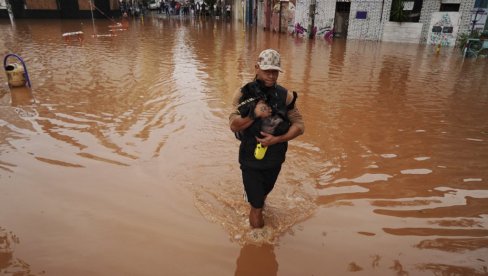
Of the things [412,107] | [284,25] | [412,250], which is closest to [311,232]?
[412,250]

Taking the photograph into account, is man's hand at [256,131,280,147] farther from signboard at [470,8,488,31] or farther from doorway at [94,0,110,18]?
doorway at [94,0,110,18]

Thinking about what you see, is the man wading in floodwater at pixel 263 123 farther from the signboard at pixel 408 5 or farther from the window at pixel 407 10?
the signboard at pixel 408 5

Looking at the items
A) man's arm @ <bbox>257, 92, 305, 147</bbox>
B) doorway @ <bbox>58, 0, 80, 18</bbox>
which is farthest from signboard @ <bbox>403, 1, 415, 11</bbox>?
doorway @ <bbox>58, 0, 80, 18</bbox>

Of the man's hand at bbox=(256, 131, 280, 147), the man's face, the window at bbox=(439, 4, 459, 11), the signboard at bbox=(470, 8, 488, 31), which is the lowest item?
the man's hand at bbox=(256, 131, 280, 147)

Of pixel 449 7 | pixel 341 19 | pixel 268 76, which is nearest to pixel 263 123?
pixel 268 76

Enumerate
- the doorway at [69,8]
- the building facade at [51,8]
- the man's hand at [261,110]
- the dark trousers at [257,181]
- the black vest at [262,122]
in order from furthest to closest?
the doorway at [69,8], the building facade at [51,8], the dark trousers at [257,181], the black vest at [262,122], the man's hand at [261,110]

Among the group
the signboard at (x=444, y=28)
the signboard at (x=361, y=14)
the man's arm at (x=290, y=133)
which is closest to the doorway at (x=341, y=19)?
the signboard at (x=361, y=14)

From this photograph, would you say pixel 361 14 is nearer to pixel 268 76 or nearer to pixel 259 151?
pixel 268 76

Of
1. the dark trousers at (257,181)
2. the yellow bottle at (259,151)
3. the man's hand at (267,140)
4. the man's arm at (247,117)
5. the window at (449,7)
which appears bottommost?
the dark trousers at (257,181)

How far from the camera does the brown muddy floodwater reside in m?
3.28

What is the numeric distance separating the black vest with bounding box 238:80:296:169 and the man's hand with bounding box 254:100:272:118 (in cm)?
4

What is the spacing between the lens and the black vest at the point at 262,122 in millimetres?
2971

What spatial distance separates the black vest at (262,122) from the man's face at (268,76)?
5 cm

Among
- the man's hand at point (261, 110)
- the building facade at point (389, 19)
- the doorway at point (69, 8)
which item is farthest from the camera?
the doorway at point (69, 8)
